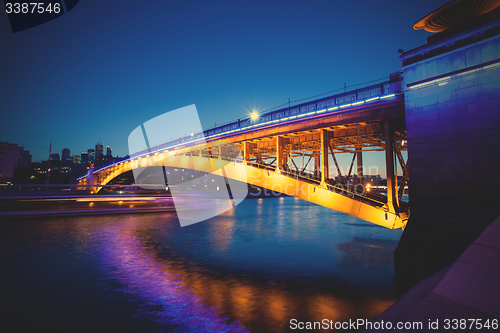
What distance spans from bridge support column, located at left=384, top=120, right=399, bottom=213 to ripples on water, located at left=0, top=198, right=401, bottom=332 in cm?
310

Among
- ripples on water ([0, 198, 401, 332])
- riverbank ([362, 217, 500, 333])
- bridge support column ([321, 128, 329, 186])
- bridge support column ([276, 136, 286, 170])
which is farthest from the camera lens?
bridge support column ([276, 136, 286, 170])

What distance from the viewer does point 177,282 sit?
29.5 feet

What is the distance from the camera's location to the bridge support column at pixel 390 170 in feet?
46.4

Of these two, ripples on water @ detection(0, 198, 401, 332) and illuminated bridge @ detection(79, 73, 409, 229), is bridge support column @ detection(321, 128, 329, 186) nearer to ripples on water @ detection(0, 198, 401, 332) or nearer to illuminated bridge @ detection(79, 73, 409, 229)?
illuminated bridge @ detection(79, 73, 409, 229)

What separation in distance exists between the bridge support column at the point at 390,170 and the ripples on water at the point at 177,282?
10.2 feet

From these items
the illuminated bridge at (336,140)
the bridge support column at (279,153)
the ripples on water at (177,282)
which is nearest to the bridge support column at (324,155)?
the illuminated bridge at (336,140)

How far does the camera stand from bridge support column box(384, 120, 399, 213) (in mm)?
14141

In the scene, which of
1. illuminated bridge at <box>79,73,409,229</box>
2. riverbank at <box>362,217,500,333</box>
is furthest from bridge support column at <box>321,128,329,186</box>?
riverbank at <box>362,217,500,333</box>

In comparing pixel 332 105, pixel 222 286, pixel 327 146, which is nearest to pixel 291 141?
pixel 327 146

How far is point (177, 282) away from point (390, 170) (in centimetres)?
1286

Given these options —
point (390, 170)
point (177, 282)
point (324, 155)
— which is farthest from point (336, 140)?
point (177, 282)

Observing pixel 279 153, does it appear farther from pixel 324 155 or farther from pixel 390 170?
pixel 390 170

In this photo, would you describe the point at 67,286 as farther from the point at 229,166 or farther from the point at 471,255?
the point at 229,166

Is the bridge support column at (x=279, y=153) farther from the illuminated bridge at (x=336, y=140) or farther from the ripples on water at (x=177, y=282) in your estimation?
the ripples on water at (x=177, y=282)
